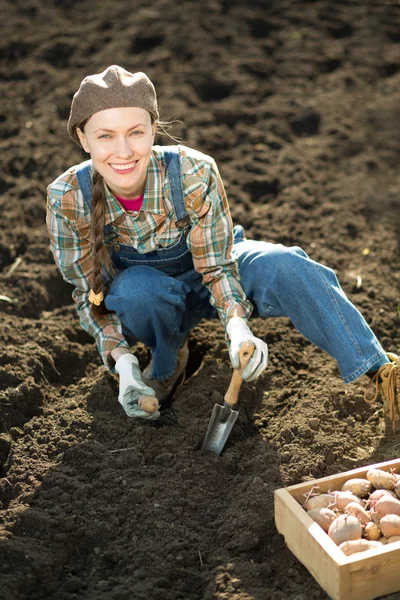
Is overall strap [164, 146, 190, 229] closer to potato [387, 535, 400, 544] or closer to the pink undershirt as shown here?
the pink undershirt

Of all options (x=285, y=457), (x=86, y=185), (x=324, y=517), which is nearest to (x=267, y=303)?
(x=285, y=457)

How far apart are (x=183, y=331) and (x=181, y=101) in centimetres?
226

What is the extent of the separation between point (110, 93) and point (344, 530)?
1.42 meters

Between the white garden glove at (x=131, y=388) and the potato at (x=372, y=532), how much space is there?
826 millimetres

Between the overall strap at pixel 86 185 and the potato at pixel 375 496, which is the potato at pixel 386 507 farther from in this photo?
the overall strap at pixel 86 185

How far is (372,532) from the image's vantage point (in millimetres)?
2102

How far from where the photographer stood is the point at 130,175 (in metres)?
2.54

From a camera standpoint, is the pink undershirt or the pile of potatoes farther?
the pink undershirt

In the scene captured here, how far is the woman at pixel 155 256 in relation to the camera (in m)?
2.50

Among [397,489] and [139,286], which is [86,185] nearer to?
[139,286]

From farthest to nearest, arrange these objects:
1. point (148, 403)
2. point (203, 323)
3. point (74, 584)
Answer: point (203, 323), point (148, 403), point (74, 584)

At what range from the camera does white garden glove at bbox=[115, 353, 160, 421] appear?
2.59 meters

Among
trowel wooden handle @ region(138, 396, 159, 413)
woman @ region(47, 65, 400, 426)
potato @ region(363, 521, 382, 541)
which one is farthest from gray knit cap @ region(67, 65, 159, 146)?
potato @ region(363, 521, 382, 541)

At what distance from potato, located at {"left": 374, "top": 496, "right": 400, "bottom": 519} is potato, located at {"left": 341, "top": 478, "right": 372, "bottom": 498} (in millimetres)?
88
